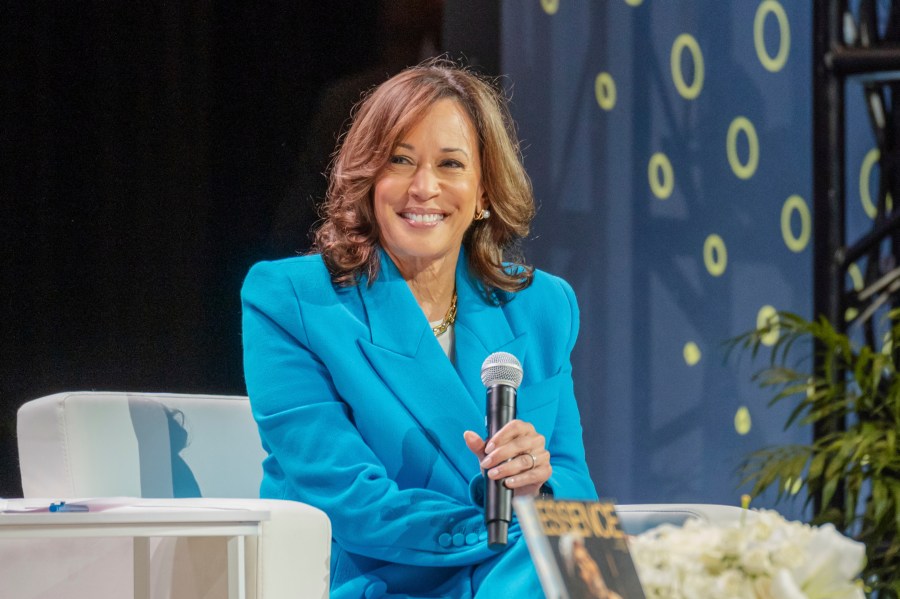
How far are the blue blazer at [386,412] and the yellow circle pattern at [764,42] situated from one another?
2.35 metres

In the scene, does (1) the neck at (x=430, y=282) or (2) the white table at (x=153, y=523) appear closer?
(2) the white table at (x=153, y=523)

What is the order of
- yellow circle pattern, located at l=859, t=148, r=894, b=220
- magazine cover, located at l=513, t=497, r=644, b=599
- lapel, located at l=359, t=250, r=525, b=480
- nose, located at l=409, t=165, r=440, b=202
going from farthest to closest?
yellow circle pattern, located at l=859, t=148, r=894, b=220 → nose, located at l=409, t=165, r=440, b=202 → lapel, located at l=359, t=250, r=525, b=480 → magazine cover, located at l=513, t=497, r=644, b=599

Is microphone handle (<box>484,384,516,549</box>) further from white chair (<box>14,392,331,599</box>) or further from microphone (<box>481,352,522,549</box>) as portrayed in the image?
white chair (<box>14,392,331,599</box>)

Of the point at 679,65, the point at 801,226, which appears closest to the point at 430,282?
the point at 679,65

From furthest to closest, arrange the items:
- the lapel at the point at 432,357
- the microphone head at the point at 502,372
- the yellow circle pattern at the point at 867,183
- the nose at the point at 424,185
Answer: the yellow circle pattern at the point at 867,183 < the nose at the point at 424,185 < the lapel at the point at 432,357 < the microphone head at the point at 502,372

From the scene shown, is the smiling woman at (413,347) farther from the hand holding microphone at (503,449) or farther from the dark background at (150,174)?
the dark background at (150,174)

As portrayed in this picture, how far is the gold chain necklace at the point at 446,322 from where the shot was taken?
6.75 ft

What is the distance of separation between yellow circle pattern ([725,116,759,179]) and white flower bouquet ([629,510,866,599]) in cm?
331

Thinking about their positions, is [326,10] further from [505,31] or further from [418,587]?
[418,587]

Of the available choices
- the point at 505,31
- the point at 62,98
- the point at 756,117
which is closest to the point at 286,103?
the point at 62,98

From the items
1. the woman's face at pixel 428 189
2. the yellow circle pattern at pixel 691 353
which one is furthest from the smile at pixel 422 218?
the yellow circle pattern at pixel 691 353

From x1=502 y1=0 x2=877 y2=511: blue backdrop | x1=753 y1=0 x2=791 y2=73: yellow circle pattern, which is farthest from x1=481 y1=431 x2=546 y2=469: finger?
x1=753 y1=0 x2=791 y2=73: yellow circle pattern

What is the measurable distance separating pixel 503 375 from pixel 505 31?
7.39 ft

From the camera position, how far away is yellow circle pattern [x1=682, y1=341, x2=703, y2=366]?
3.98 meters
